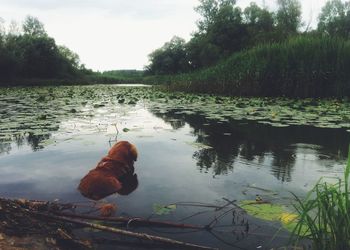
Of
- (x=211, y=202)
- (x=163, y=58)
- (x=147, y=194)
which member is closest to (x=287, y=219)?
(x=211, y=202)

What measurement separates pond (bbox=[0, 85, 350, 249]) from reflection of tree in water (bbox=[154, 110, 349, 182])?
14mm

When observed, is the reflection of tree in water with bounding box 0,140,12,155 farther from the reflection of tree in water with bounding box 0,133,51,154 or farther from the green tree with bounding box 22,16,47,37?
the green tree with bounding box 22,16,47,37

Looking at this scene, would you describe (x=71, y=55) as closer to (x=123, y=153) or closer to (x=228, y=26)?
(x=228, y=26)

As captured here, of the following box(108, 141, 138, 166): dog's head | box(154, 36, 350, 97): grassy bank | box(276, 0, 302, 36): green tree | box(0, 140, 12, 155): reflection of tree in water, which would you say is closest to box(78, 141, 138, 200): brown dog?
box(108, 141, 138, 166): dog's head

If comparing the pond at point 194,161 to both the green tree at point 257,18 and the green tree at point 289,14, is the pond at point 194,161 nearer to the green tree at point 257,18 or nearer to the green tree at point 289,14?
the green tree at point 257,18

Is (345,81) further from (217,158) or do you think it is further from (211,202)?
(211,202)

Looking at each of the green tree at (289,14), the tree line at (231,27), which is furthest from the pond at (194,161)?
the green tree at (289,14)

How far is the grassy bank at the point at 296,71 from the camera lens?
488 inches

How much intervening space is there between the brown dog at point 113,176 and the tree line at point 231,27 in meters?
45.8

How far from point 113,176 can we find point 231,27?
5444 cm

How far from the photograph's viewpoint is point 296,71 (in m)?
12.7

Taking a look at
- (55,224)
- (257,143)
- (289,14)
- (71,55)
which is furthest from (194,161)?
(71,55)

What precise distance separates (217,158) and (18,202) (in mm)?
2654

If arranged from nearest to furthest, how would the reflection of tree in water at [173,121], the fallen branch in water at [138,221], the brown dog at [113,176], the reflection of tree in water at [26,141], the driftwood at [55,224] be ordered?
the driftwood at [55,224] → the fallen branch in water at [138,221] → the brown dog at [113,176] → the reflection of tree in water at [26,141] → the reflection of tree in water at [173,121]
